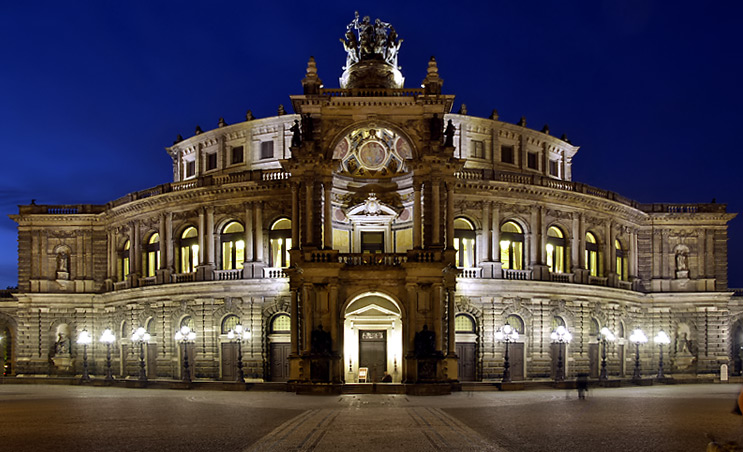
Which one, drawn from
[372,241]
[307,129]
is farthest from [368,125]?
[372,241]

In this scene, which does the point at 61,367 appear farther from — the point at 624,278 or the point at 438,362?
the point at 624,278

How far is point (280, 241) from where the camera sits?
62156 millimetres

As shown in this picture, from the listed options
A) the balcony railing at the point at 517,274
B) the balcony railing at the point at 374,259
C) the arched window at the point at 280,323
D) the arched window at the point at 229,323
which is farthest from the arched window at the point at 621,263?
the arched window at the point at 229,323

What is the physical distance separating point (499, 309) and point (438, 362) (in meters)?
13.6

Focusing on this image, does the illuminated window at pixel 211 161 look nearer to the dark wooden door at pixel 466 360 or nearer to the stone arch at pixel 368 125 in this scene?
the stone arch at pixel 368 125

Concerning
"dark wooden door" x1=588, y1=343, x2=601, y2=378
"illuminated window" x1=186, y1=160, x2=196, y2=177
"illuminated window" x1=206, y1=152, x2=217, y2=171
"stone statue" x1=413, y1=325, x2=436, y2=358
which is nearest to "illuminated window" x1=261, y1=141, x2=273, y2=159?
"illuminated window" x1=206, y1=152, x2=217, y2=171

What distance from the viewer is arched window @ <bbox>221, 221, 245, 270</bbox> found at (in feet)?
208

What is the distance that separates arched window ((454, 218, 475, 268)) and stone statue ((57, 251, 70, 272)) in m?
35.3

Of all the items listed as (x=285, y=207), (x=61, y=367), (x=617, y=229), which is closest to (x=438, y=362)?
(x=285, y=207)

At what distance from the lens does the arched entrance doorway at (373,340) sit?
5522 cm

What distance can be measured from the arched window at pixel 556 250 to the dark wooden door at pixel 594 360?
21.4 ft

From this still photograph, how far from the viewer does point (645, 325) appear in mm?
71438

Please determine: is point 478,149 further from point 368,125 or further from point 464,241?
point 368,125

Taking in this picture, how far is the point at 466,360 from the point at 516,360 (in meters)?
3.89
